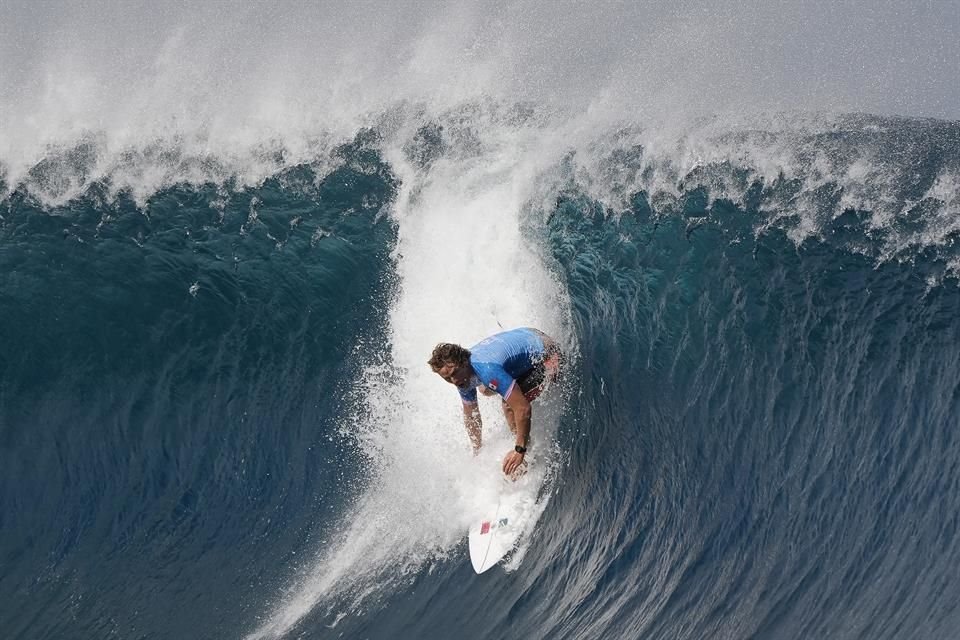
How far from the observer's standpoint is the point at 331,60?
12.5m

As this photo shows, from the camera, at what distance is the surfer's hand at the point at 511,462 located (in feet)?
23.9

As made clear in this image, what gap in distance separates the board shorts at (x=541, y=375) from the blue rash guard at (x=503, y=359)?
0.18ft

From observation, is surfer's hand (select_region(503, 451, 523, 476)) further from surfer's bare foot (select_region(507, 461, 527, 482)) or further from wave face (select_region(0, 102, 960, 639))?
wave face (select_region(0, 102, 960, 639))

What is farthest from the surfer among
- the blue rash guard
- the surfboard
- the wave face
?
the wave face

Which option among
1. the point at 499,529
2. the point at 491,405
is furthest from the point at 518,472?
the point at 491,405

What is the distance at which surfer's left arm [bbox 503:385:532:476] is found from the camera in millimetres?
7074

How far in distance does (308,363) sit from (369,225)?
2.07m

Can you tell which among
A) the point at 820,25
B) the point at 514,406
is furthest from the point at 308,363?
the point at 820,25

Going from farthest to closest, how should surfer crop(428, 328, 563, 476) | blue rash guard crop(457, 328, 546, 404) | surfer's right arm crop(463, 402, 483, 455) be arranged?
surfer's right arm crop(463, 402, 483, 455) → blue rash guard crop(457, 328, 546, 404) → surfer crop(428, 328, 563, 476)

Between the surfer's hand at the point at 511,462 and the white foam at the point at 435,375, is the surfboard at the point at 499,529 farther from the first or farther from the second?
Result: the surfer's hand at the point at 511,462

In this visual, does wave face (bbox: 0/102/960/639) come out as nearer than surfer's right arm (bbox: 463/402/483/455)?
Yes

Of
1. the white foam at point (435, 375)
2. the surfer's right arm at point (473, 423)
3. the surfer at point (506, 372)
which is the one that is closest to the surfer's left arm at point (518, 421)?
the surfer at point (506, 372)

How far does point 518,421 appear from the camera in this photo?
7117 millimetres

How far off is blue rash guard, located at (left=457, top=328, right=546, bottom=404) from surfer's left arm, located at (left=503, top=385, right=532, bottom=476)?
6 cm
